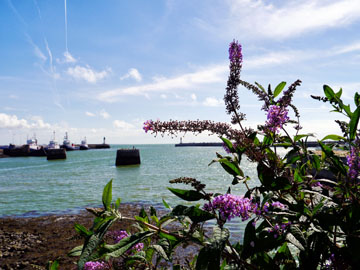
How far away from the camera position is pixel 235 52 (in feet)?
6.15

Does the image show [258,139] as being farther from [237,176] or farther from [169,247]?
[169,247]

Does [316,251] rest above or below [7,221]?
above

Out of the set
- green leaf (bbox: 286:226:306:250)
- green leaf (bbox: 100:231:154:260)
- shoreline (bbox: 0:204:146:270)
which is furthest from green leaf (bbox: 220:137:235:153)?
shoreline (bbox: 0:204:146:270)

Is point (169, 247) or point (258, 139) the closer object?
point (169, 247)

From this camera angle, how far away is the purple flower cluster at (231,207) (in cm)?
131

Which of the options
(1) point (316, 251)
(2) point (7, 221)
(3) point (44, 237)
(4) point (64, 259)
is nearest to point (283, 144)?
(1) point (316, 251)

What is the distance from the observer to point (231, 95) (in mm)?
1729

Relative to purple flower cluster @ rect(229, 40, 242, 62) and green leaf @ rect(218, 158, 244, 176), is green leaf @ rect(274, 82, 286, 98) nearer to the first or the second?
purple flower cluster @ rect(229, 40, 242, 62)

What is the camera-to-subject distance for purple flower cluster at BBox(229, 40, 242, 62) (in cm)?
186

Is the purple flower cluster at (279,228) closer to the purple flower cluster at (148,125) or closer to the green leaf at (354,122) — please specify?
the green leaf at (354,122)

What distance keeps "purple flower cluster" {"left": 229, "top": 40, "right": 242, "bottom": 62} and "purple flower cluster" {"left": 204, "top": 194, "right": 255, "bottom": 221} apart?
3.16 feet

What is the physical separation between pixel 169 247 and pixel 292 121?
3.77 feet

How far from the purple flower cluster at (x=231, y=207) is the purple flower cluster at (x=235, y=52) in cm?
96

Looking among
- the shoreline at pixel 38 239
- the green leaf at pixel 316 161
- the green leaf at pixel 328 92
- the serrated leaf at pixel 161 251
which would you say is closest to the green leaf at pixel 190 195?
the serrated leaf at pixel 161 251
